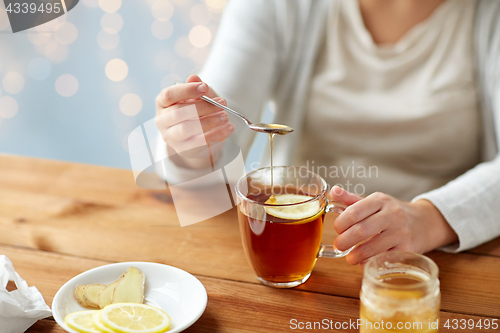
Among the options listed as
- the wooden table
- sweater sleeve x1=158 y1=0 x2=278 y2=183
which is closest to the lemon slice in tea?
the wooden table

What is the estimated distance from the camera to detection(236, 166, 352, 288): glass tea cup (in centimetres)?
57

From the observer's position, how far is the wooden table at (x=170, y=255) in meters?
0.57

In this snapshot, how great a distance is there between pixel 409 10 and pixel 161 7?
1184mm

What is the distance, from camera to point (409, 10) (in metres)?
1.07

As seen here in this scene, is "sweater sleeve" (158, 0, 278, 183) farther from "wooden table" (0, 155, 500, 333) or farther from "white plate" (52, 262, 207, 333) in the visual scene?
"white plate" (52, 262, 207, 333)

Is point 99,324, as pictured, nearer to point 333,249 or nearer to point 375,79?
point 333,249

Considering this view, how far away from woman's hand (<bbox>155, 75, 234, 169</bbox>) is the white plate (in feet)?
0.67

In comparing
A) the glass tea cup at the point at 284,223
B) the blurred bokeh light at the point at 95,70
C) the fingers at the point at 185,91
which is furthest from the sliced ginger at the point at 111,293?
the blurred bokeh light at the point at 95,70

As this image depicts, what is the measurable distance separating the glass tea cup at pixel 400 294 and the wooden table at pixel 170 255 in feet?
0.36

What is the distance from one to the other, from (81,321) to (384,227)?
405mm

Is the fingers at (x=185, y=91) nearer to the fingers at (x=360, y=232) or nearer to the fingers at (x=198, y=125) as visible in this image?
the fingers at (x=198, y=125)

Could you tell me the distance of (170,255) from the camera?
0.71 m

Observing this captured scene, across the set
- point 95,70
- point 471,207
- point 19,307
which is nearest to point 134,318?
point 19,307

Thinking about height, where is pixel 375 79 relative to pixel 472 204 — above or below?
above
